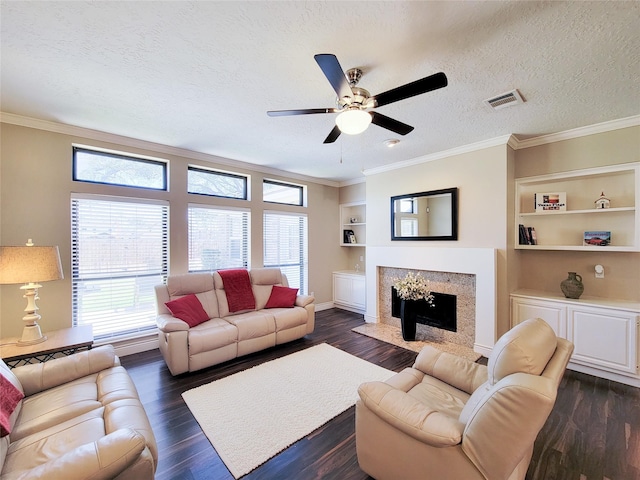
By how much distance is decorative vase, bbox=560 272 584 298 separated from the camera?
302 cm

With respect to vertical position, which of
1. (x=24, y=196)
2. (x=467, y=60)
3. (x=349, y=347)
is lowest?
(x=349, y=347)

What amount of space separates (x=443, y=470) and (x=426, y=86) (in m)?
2.07

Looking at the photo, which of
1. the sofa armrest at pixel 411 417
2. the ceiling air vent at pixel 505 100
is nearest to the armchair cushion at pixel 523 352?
the sofa armrest at pixel 411 417

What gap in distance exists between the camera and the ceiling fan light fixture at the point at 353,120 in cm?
182

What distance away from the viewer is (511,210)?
3412 mm

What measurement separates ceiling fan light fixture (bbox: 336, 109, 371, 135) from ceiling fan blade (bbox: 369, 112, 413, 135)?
172 millimetres

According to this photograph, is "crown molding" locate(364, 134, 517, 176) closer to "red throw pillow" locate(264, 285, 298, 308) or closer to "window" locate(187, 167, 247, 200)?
"window" locate(187, 167, 247, 200)

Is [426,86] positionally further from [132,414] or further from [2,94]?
[2,94]

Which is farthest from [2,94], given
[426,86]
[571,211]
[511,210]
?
[571,211]

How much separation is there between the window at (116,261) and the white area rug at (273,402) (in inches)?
62.9

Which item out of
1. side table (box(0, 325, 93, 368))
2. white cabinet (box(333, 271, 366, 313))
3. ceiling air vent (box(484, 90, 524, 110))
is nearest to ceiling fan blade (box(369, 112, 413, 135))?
ceiling air vent (box(484, 90, 524, 110))

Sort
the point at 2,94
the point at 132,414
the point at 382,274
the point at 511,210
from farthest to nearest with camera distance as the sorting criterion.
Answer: the point at 382,274 < the point at 511,210 < the point at 2,94 < the point at 132,414

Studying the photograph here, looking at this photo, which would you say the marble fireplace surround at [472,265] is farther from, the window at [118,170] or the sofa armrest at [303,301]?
the window at [118,170]

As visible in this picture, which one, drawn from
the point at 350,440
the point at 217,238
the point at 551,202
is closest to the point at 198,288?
the point at 217,238
